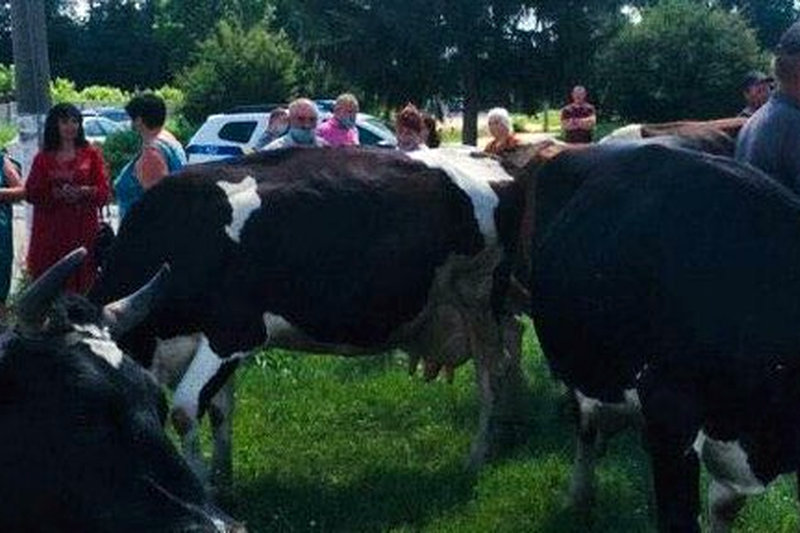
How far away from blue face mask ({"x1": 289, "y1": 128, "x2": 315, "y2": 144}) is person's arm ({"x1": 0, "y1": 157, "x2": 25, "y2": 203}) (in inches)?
82.5

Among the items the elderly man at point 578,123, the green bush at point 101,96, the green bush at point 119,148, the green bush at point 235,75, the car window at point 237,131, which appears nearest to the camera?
the elderly man at point 578,123

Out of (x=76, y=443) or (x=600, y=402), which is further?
(x=600, y=402)

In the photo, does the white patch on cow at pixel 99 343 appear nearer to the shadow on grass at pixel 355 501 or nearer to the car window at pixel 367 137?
the shadow on grass at pixel 355 501

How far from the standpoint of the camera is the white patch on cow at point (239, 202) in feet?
24.5

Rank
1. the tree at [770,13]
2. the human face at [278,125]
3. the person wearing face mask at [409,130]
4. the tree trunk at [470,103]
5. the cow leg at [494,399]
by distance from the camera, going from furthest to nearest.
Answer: the tree at [770,13], the tree trunk at [470,103], the human face at [278,125], the person wearing face mask at [409,130], the cow leg at [494,399]

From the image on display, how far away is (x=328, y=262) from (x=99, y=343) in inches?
138

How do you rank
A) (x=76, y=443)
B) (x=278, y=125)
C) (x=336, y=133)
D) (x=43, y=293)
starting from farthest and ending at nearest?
1. (x=278, y=125)
2. (x=336, y=133)
3. (x=43, y=293)
4. (x=76, y=443)

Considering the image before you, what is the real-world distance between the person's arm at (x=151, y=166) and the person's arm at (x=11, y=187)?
757 millimetres

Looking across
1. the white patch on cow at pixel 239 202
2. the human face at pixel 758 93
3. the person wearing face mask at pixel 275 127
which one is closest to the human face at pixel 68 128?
the white patch on cow at pixel 239 202

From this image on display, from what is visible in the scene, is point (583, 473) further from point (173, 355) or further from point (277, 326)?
point (173, 355)

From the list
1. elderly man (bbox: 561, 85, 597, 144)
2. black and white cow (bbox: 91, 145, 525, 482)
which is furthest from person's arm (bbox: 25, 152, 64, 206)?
elderly man (bbox: 561, 85, 597, 144)

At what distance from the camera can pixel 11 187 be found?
914cm

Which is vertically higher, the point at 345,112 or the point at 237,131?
the point at 345,112

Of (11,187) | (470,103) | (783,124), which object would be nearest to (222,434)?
(11,187)
